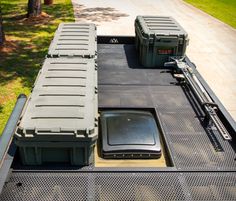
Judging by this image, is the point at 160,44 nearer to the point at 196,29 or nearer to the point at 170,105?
the point at 170,105

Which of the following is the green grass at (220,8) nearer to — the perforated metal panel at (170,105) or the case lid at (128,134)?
the perforated metal panel at (170,105)

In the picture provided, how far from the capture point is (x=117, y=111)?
20.3 feet

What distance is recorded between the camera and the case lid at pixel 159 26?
871 cm

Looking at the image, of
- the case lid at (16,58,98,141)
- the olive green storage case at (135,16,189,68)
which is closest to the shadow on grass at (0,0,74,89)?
the olive green storage case at (135,16,189,68)

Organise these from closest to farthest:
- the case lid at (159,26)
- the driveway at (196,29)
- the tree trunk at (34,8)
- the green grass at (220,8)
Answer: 1. the case lid at (159,26)
2. the driveway at (196,29)
3. the tree trunk at (34,8)
4. the green grass at (220,8)

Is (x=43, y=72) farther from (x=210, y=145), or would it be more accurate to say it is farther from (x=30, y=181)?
(x=210, y=145)

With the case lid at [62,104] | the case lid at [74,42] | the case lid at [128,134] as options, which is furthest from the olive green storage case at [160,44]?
the case lid at [128,134]

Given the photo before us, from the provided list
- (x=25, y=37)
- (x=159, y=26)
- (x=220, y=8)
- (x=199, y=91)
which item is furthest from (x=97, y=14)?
(x=199, y=91)

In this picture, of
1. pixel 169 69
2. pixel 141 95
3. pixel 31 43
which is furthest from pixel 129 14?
pixel 141 95

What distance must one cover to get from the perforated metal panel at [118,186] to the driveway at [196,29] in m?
7.34

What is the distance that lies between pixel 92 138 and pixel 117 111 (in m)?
1.81

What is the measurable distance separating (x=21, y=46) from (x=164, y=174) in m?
13.3

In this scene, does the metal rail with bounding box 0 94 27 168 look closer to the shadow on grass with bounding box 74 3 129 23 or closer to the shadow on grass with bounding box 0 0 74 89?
the shadow on grass with bounding box 0 0 74 89

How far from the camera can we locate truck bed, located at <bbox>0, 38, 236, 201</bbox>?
14.5 feet
